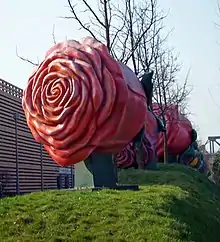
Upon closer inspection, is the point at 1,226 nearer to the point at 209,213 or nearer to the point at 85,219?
the point at 85,219

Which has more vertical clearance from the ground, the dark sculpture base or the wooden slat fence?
the wooden slat fence

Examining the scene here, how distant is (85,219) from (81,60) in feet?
Result: 11.6

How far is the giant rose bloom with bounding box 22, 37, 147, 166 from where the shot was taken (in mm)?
10039

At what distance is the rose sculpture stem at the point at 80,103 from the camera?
10039 mm

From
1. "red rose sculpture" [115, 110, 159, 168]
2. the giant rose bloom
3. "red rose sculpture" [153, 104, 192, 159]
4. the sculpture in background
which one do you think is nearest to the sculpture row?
the giant rose bloom

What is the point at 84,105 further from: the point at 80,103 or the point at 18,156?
the point at 18,156

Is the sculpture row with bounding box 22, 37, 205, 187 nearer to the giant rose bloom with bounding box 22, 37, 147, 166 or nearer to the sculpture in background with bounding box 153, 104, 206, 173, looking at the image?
the giant rose bloom with bounding box 22, 37, 147, 166

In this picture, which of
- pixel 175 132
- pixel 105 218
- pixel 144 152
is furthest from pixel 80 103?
pixel 175 132

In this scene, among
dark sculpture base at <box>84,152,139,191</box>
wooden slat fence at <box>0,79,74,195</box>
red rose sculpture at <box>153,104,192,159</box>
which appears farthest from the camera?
wooden slat fence at <box>0,79,74,195</box>

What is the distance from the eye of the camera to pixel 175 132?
24453 millimetres

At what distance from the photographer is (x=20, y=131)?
30484 mm

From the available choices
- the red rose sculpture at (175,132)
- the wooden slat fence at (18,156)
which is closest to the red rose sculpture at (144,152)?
the red rose sculpture at (175,132)

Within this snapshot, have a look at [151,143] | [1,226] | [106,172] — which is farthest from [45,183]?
[1,226]

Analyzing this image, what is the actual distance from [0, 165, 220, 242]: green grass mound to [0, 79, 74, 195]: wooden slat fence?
16454 millimetres
